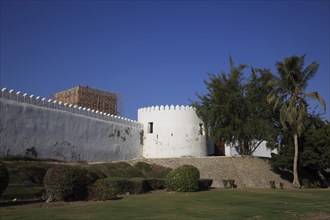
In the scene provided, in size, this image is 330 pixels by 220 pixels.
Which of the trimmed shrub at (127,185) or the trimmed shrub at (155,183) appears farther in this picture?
the trimmed shrub at (155,183)

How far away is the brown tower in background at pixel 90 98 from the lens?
45094mm

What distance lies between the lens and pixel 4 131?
20.8 m

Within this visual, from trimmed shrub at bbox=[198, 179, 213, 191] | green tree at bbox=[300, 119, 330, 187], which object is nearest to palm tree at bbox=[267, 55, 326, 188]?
green tree at bbox=[300, 119, 330, 187]

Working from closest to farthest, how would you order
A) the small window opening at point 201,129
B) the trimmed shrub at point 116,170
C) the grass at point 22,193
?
the grass at point 22,193
the trimmed shrub at point 116,170
the small window opening at point 201,129

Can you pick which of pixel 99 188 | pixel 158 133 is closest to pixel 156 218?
pixel 99 188

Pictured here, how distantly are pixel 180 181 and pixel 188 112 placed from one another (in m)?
16.1

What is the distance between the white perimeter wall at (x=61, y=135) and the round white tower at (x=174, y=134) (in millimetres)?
Answer: 1750

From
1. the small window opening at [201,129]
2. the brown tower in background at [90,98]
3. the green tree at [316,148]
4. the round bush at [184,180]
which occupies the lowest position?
the round bush at [184,180]

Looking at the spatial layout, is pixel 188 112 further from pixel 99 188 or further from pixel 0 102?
pixel 99 188

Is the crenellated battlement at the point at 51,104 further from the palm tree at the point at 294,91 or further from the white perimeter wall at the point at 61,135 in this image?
the palm tree at the point at 294,91

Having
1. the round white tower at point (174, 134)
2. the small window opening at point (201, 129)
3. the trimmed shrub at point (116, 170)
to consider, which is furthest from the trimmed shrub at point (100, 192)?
the small window opening at point (201, 129)

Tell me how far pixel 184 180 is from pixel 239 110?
43.8 ft

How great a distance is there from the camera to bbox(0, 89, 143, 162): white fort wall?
21.4 meters

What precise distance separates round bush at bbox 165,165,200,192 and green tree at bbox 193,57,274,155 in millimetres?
11158
